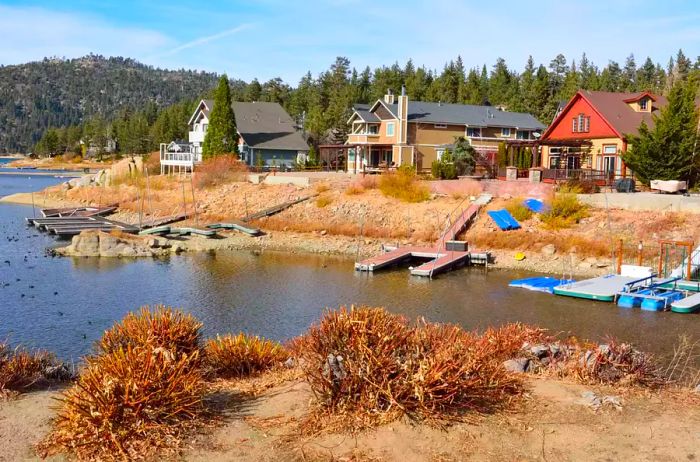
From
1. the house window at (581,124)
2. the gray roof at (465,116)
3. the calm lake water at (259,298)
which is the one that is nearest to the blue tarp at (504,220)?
the calm lake water at (259,298)

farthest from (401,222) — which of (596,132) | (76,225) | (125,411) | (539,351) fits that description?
(125,411)

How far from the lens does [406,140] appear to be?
5956cm

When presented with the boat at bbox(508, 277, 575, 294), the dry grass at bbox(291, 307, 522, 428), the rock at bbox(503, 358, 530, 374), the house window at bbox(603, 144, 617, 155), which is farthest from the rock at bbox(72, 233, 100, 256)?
the house window at bbox(603, 144, 617, 155)

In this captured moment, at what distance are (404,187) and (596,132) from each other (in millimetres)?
15641

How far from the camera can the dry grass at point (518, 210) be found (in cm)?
3941

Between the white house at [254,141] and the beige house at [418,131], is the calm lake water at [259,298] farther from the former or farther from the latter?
the white house at [254,141]

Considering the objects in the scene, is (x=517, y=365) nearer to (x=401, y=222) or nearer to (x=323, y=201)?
(x=401, y=222)

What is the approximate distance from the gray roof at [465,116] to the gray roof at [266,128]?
14633 mm

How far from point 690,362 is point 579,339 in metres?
3.49

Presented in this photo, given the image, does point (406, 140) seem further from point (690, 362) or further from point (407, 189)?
point (690, 362)

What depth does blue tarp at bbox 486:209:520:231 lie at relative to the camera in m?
38.4

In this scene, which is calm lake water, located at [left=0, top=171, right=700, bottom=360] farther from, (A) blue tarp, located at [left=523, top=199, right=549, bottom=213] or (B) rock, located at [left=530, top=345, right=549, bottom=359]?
(B) rock, located at [left=530, top=345, right=549, bottom=359]

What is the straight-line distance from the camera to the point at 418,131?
60469mm

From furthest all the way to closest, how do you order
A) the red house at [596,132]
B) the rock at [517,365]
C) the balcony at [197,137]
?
the balcony at [197,137], the red house at [596,132], the rock at [517,365]
